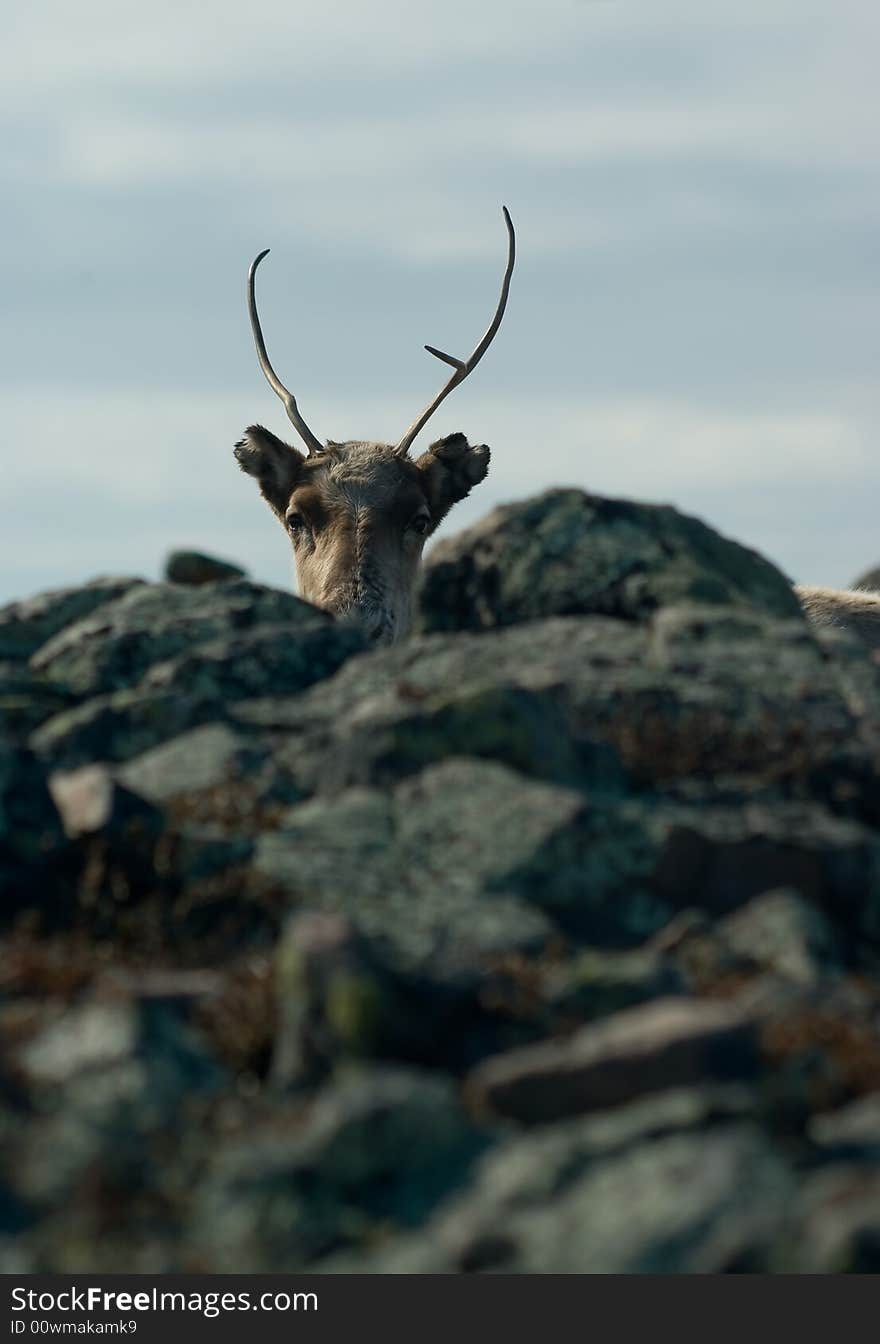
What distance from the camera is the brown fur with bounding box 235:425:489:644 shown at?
1544 cm

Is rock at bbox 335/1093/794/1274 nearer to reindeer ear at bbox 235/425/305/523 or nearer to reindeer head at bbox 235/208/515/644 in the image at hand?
reindeer head at bbox 235/208/515/644

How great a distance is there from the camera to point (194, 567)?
9.93 meters

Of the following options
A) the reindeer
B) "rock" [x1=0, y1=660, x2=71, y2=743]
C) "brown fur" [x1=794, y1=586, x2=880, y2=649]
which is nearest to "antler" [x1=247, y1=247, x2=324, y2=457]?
the reindeer

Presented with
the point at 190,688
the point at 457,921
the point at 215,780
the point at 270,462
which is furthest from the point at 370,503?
the point at 457,921

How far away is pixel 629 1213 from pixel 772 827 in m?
2.40

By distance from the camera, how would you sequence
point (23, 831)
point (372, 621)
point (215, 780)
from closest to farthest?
point (23, 831) < point (215, 780) < point (372, 621)

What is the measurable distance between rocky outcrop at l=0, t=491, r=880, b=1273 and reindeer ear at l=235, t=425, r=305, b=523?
7.67 m

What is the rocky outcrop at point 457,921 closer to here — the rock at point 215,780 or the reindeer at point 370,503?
the rock at point 215,780

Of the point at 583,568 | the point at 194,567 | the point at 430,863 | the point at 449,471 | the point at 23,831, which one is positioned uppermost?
the point at 449,471

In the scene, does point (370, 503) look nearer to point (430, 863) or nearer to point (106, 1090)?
point (430, 863)

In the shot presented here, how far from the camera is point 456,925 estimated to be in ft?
19.8

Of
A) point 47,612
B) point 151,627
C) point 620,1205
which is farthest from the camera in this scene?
point 47,612

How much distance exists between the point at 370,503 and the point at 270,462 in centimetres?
130

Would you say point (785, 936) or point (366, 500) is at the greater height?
point (366, 500)
